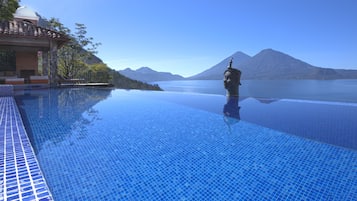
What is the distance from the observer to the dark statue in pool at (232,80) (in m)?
12.8

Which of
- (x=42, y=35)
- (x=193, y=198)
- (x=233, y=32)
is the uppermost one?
(x=233, y=32)

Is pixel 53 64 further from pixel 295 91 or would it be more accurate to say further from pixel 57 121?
pixel 295 91

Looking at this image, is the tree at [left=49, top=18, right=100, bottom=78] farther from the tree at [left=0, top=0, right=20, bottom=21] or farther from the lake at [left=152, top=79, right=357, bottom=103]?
the lake at [left=152, top=79, right=357, bottom=103]

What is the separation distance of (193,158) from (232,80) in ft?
31.0

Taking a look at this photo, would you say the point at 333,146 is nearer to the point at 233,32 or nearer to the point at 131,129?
the point at 131,129

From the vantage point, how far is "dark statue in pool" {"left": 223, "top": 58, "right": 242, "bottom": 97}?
1282 centimetres

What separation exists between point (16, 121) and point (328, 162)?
6976 mm

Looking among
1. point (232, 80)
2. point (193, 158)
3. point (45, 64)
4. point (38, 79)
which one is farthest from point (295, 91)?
point (193, 158)

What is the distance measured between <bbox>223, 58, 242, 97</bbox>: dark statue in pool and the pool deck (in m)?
10.4

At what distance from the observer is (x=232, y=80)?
42.3 feet

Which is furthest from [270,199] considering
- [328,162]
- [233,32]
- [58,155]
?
[233,32]

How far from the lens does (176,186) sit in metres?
3.19

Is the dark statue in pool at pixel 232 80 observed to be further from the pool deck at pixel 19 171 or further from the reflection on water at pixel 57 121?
the pool deck at pixel 19 171

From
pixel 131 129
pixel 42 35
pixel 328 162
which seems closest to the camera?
pixel 328 162
